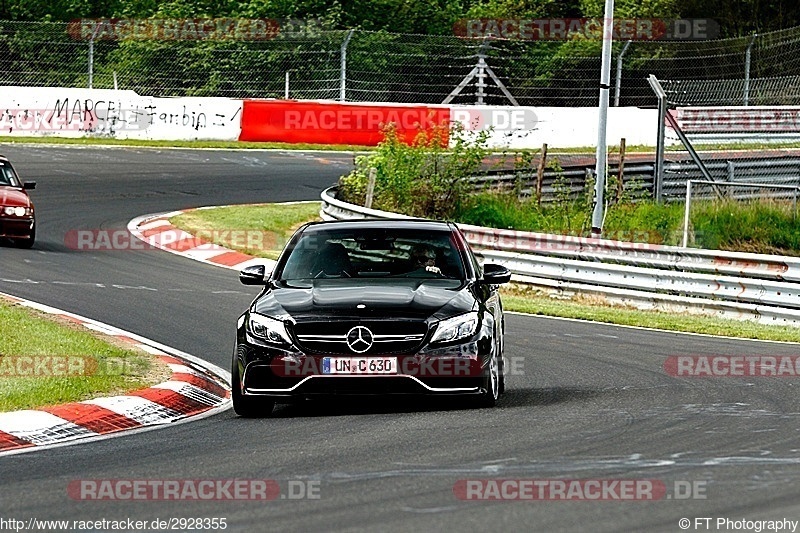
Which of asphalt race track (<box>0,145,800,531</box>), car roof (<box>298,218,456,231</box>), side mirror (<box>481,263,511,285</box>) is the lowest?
asphalt race track (<box>0,145,800,531</box>)

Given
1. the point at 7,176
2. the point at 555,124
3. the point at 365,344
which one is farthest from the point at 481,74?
the point at 365,344

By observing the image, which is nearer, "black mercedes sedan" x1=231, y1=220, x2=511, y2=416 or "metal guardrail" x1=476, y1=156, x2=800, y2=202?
"black mercedes sedan" x1=231, y1=220, x2=511, y2=416

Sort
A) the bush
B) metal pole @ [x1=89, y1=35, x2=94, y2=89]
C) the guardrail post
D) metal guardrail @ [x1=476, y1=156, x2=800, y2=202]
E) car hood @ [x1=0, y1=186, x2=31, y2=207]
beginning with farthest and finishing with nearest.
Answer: metal pole @ [x1=89, y1=35, x2=94, y2=89] → metal guardrail @ [x1=476, y1=156, x2=800, y2=202] → the guardrail post → the bush → car hood @ [x1=0, y1=186, x2=31, y2=207]

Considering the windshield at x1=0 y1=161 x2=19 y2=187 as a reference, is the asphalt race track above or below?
below

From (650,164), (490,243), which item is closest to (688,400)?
(490,243)

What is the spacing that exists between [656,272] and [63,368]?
9265 millimetres

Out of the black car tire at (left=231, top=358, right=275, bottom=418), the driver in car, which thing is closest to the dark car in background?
the driver in car

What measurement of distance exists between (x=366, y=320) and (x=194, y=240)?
14257 mm

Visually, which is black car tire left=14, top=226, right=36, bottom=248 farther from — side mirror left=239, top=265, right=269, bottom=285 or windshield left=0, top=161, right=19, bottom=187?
side mirror left=239, top=265, right=269, bottom=285

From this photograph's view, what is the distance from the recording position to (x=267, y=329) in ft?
34.0

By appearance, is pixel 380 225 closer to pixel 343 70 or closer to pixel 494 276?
A: pixel 494 276

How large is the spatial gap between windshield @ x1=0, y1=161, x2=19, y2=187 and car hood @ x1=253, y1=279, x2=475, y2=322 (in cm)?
1214

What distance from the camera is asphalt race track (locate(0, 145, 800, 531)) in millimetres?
6906

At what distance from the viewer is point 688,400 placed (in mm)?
11031
